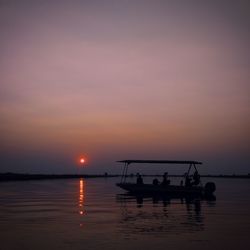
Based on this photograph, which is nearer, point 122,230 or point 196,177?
point 122,230

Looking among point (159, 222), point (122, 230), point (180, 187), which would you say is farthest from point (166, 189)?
point (122, 230)

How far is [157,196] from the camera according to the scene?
45.6 meters

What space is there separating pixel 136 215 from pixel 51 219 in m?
5.48

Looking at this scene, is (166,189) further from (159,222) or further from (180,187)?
(159,222)

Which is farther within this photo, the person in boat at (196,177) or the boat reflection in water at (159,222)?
the person in boat at (196,177)

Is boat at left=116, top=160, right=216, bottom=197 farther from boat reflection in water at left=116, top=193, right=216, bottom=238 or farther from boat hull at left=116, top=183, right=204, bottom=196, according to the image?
boat reflection in water at left=116, top=193, right=216, bottom=238

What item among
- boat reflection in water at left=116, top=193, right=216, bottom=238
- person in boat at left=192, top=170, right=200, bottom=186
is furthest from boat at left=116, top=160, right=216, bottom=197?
boat reflection in water at left=116, top=193, right=216, bottom=238

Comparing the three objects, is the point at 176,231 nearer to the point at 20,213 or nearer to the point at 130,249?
the point at 130,249

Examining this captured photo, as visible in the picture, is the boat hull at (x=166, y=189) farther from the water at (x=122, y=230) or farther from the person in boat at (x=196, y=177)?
the water at (x=122, y=230)

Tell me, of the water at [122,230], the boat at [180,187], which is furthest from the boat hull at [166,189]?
the water at [122,230]

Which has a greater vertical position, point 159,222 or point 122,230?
point 159,222

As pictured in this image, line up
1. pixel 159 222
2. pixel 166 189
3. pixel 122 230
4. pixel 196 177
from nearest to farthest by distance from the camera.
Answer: pixel 122 230 → pixel 159 222 → pixel 196 177 → pixel 166 189

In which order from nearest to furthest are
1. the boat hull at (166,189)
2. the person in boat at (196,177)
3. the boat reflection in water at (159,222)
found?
the boat reflection in water at (159,222), the person in boat at (196,177), the boat hull at (166,189)

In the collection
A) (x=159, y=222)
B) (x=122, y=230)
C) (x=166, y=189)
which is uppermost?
(x=166, y=189)
